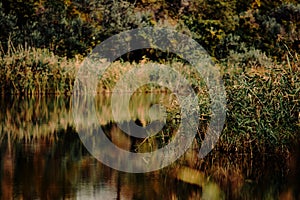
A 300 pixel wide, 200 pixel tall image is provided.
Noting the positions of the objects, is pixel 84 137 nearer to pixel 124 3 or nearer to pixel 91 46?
pixel 91 46

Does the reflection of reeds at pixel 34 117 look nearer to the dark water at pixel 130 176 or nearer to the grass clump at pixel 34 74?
the dark water at pixel 130 176

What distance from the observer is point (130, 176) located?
7.01 m

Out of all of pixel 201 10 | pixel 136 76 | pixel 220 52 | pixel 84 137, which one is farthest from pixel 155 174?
pixel 201 10

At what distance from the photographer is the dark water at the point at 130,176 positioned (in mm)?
6242

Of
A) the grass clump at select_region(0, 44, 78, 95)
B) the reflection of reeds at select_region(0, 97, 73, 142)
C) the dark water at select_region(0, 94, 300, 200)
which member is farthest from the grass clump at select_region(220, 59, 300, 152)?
the grass clump at select_region(0, 44, 78, 95)

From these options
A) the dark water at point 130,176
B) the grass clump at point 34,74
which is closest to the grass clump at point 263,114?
the dark water at point 130,176

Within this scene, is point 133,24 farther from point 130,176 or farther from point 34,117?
point 130,176

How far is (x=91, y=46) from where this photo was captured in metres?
22.0

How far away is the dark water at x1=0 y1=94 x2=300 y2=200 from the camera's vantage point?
624cm

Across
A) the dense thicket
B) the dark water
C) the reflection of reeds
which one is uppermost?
the dense thicket

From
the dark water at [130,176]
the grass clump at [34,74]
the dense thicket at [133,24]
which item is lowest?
the dark water at [130,176]

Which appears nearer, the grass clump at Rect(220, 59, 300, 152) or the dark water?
the dark water

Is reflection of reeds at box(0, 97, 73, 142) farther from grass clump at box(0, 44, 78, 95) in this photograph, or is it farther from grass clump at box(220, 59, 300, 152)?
grass clump at box(220, 59, 300, 152)

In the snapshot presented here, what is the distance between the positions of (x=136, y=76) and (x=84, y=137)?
9.02 m
